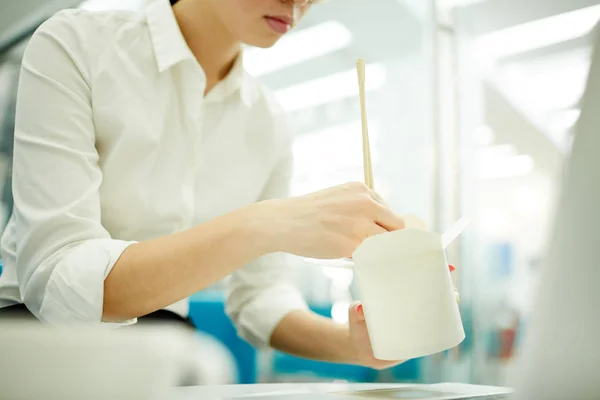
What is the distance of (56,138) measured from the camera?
73cm

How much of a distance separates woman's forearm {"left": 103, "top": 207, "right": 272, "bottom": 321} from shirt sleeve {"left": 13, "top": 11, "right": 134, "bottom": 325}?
2 cm

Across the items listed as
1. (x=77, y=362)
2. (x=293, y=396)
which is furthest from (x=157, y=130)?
(x=77, y=362)

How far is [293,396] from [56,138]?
480mm

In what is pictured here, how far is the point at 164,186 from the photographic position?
2.96ft

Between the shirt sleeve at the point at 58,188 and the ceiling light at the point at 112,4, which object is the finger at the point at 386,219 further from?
the ceiling light at the point at 112,4

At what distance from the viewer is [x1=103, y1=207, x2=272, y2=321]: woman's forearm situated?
631mm

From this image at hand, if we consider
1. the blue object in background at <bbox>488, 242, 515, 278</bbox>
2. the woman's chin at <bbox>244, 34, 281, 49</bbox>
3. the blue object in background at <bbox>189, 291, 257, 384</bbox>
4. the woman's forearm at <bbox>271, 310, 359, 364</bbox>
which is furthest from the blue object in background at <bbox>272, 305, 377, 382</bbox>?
the woman's chin at <bbox>244, 34, 281, 49</bbox>

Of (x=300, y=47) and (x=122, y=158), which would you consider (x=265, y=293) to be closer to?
(x=122, y=158)

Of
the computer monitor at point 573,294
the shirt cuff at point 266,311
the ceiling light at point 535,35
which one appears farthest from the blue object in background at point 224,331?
the ceiling light at point 535,35

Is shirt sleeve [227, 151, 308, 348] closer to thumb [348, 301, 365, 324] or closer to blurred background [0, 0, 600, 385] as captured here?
thumb [348, 301, 365, 324]

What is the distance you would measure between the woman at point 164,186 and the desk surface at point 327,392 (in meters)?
0.13

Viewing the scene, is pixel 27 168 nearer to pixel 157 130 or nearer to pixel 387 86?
pixel 157 130

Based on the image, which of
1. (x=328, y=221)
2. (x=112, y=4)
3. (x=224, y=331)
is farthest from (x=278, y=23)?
(x=112, y=4)

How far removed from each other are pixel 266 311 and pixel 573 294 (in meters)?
0.86
